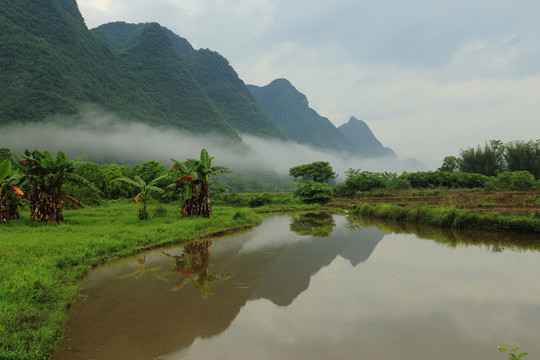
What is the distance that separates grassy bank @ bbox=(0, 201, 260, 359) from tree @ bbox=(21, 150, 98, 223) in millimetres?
682

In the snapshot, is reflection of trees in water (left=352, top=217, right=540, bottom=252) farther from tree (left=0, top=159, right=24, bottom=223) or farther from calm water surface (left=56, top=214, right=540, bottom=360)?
tree (left=0, top=159, right=24, bottom=223)

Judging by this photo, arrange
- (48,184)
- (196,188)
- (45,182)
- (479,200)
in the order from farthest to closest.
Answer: (479,200)
(196,188)
(45,182)
(48,184)

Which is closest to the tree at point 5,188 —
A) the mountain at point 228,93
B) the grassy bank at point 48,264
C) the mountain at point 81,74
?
the grassy bank at point 48,264

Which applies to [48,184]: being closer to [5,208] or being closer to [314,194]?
[5,208]

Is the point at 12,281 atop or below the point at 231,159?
below

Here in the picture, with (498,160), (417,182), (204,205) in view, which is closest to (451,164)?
(498,160)

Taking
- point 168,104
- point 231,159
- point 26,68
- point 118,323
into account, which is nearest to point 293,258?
point 118,323

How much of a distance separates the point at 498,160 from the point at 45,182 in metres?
64.0

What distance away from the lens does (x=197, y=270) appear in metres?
9.35

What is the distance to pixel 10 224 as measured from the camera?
44.0ft

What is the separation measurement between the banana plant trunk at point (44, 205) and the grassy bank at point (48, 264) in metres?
0.51

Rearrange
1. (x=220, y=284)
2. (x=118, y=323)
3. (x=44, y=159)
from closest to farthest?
1. (x=118, y=323)
2. (x=220, y=284)
3. (x=44, y=159)

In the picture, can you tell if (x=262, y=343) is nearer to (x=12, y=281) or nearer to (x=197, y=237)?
(x=12, y=281)

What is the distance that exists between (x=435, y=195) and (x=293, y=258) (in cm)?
2559
